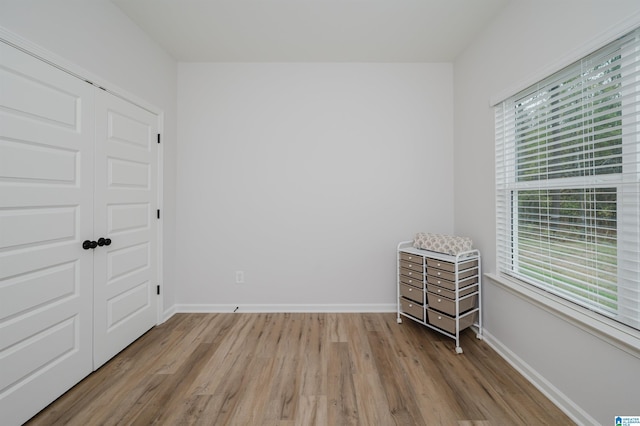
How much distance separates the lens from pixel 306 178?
2.72 m

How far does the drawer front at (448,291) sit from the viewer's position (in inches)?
79.4

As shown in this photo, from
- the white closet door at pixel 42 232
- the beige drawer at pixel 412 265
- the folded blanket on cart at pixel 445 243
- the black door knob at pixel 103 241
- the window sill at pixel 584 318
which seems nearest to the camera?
the window sill at pixel 584 318

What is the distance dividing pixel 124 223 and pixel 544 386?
3400 millimetres

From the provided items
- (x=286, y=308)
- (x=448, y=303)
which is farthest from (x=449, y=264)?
(x=286, y=308)

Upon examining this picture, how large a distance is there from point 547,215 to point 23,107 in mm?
3409

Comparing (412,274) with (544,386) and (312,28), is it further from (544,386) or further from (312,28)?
(312,28)

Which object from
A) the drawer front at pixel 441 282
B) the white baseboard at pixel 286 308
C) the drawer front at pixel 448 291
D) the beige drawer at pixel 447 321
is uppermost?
the drawer front at pixel 441 282

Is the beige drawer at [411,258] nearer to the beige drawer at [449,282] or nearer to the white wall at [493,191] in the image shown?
the beige drawer at [449,282]

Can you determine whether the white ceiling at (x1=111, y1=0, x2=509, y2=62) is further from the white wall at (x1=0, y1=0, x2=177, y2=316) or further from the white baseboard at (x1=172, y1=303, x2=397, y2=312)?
the white baseboard at (x1=172, y1=303, x2=397, y2=312)

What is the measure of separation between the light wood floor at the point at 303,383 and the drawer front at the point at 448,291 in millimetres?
455

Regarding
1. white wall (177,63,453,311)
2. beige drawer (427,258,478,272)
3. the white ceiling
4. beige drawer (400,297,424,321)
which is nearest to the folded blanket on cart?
beige drawer (427,258,478,272)

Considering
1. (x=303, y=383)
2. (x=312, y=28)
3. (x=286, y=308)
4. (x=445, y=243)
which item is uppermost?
(x=312, y=28)

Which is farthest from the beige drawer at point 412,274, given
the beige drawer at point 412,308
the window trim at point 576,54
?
the window trim at point 576,54

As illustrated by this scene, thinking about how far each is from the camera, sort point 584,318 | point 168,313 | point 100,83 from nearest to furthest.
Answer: point 584,318, point 100,83, point 168,313
